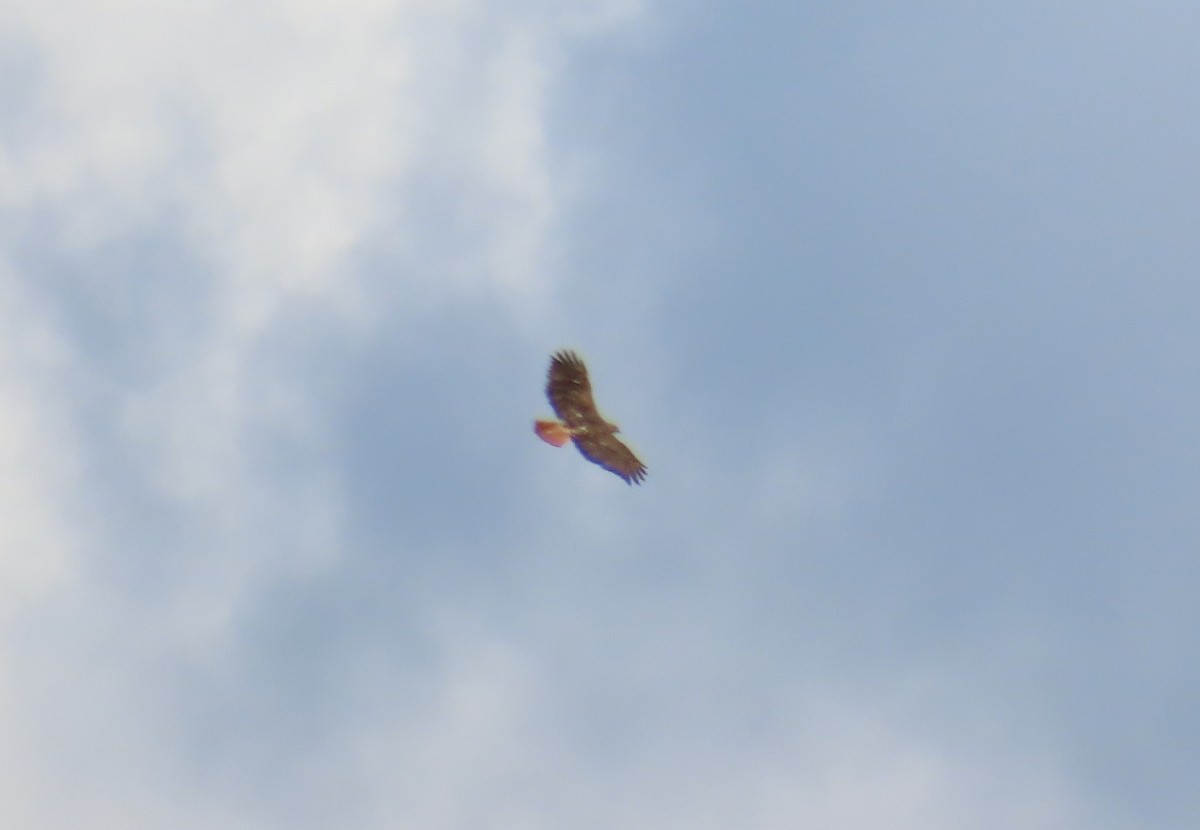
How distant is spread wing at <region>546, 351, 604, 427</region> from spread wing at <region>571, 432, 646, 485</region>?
648 mm

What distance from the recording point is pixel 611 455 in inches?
→ 2778

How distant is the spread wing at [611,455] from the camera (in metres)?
70.1

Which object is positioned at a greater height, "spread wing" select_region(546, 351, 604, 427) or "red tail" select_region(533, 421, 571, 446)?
"spread wing" select_region(546, 351, 604, 427)

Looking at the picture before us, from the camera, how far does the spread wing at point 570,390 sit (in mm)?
69438

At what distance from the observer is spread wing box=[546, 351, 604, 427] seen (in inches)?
2734

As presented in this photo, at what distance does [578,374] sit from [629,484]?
129 inches

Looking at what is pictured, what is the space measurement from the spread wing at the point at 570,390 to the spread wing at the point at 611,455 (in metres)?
0.65

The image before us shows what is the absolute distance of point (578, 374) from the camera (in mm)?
69562

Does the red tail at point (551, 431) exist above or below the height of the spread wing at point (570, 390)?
below

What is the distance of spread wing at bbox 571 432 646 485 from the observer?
70125 millimetres

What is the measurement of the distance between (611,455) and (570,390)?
2.19 meters

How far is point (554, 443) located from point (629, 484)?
2544 millimetres

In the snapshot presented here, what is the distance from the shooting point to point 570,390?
2736 inches

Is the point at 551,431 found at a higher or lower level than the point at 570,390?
lower
